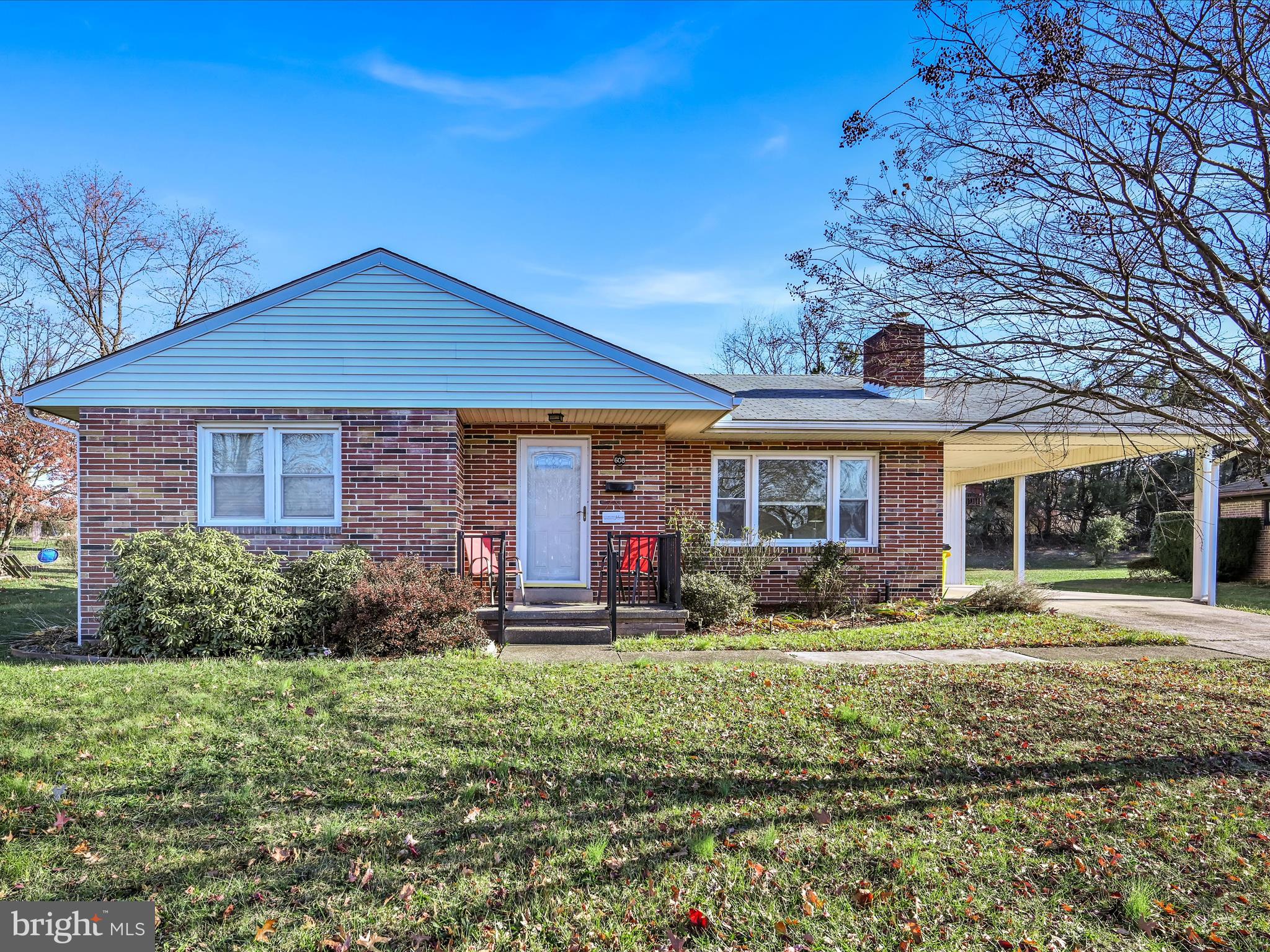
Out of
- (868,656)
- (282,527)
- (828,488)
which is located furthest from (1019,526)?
(282,527)

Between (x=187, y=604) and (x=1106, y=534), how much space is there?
29698 mm

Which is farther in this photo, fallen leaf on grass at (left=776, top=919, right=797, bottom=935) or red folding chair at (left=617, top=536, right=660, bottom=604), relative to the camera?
red folding chair at (left=617, top=536, right=660, bottom=604)

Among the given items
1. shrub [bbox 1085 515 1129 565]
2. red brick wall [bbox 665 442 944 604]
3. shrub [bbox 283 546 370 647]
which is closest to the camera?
shrub [bbox 283 546 370 647]

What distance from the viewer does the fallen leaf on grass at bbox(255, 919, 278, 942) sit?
303cm

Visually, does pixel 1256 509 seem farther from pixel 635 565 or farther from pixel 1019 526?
pixel 635 565

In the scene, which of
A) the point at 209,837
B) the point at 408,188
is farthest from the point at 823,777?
the point at 408,188

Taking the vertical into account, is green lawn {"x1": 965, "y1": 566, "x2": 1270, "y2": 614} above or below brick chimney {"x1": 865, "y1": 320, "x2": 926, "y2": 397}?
below

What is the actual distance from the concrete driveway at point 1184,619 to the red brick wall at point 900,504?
233 cm

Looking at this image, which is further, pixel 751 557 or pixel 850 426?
pixel 751 557

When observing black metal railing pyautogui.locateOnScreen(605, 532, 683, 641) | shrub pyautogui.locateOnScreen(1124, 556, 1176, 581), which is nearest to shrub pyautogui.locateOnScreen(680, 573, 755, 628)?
black metal railing pyautogui.locateOnScreen(605, 532, 683, 641)

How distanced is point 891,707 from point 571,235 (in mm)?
10597

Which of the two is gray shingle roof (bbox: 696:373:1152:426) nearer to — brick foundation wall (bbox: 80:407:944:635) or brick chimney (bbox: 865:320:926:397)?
brick chimney (bbox: 865:320:926:397)

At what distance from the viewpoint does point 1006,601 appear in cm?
1145

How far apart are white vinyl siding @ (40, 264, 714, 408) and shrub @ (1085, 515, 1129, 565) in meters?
24.6
